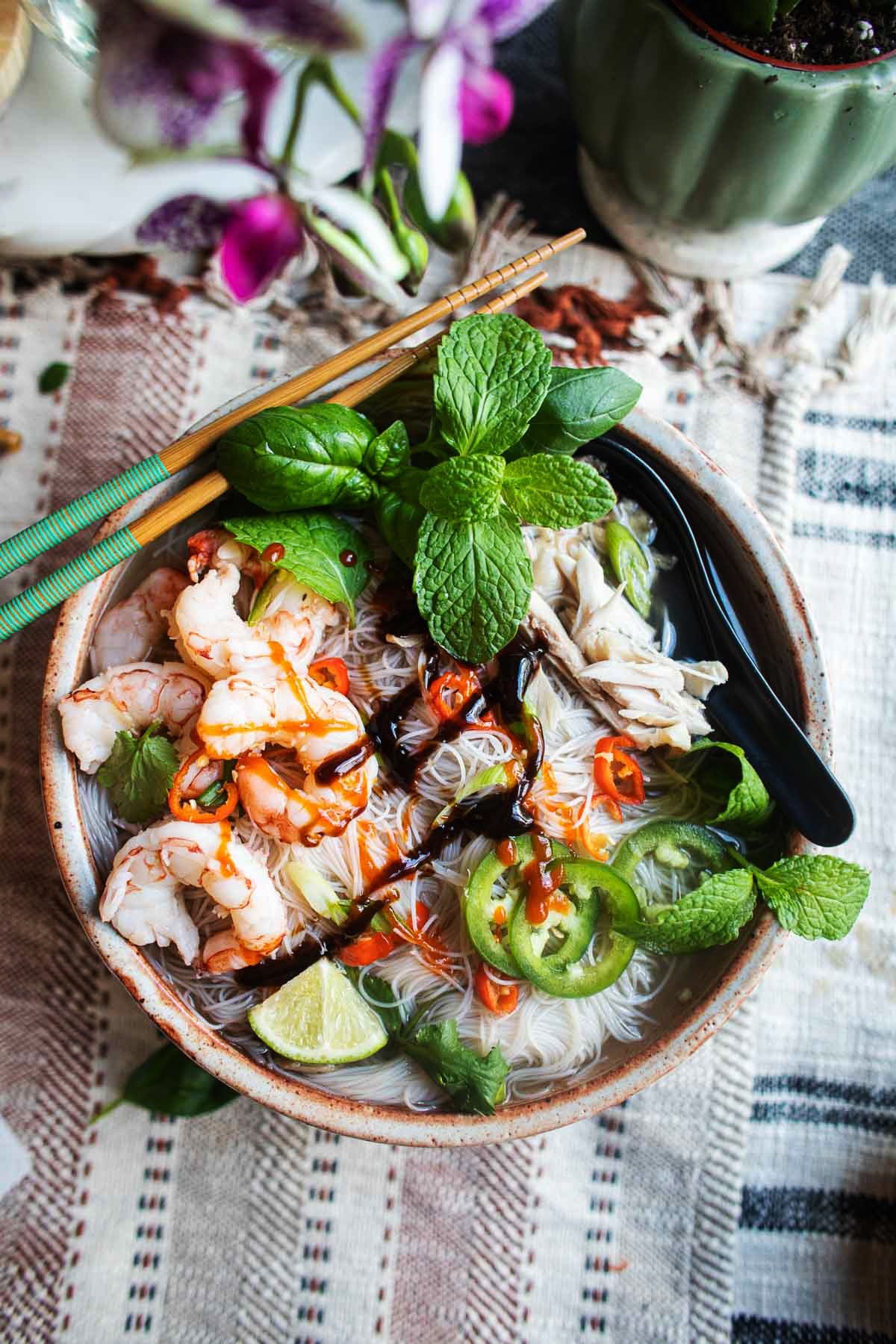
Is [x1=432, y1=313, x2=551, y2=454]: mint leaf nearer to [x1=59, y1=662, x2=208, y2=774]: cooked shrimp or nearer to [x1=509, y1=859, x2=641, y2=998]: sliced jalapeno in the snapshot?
[x1=59, y1=662, x2=208, y2=774]: cooked shrimp

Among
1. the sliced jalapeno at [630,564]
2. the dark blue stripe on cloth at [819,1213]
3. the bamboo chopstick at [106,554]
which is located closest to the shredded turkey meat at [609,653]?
the sliced jalapeno at [630,564]

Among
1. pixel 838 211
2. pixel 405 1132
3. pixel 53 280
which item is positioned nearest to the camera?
pixel 405 1132

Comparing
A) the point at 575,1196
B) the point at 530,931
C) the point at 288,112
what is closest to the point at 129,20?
the point at 288,112

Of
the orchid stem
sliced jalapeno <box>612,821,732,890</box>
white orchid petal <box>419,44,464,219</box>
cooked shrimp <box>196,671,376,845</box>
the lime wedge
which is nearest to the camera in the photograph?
white orchid petal <box>419,44,464,219</box>

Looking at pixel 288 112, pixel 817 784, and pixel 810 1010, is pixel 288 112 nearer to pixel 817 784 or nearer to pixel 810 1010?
pixel 817 784

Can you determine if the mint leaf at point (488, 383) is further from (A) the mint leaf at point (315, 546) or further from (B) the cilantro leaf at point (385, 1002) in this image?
(B) the cilantro leaf at point (385, 1002)

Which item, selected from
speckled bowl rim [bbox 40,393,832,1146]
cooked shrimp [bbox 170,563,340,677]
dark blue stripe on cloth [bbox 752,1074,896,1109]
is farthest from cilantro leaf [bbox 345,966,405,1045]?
dark blue stripe on cloth [bbox 752,1074,896,1109]

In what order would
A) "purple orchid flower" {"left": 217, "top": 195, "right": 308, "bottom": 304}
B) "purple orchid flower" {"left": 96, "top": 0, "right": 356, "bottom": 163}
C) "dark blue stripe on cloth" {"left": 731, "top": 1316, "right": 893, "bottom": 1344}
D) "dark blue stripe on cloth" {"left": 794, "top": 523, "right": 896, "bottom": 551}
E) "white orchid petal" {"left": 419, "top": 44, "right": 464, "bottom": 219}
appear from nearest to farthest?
"purple orchid flower" {"left": 96, "top": 0, "right": 356, "bottom": 163}
"white orchid petal" {"left": 419, "top": 44, "right": 464, "bottom": 219}
"purple orchid flower" {"left": 217, "top": 195, "right": 308, "bottom": 304}
"dark blue stripe on cloth" {"left": 731, "top": 1316, "right": 893, "bottom": 1344}
"dark blue stripe on cloth" {"left": 794, "top": 523, "right": 896, "bottom": 551}
